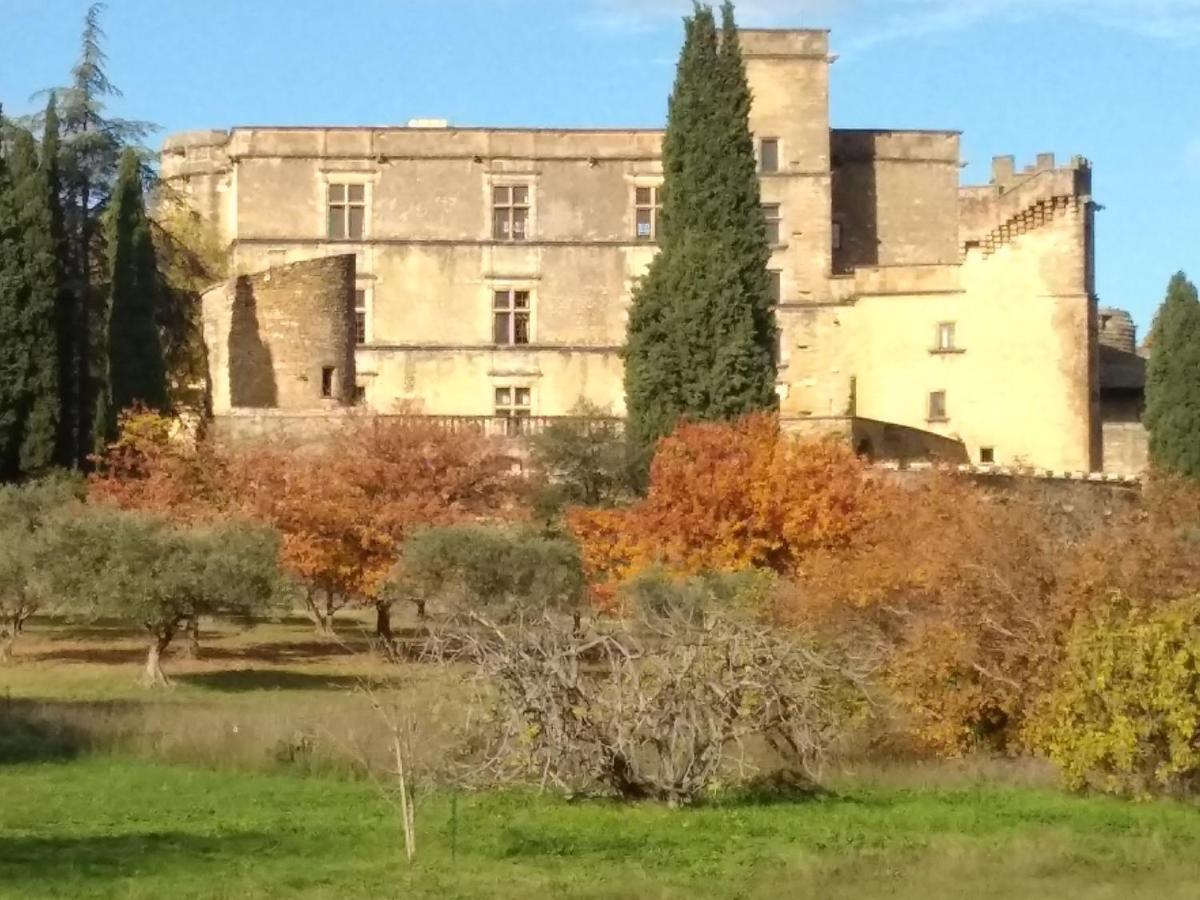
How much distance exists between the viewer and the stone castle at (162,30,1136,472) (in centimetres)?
5775

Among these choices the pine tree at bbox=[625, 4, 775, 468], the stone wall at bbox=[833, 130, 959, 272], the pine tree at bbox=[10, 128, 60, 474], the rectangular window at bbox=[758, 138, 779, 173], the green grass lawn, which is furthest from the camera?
the stone wall at bbox=[833, 130, 959, 272]

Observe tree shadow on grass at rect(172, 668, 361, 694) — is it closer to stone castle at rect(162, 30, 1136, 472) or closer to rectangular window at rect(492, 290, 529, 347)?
stone castle at rect(162, 30, 1136, 472)

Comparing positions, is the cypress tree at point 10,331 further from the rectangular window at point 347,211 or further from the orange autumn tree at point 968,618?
the orange autumn tree at point 968,618

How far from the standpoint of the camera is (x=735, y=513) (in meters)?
42.3

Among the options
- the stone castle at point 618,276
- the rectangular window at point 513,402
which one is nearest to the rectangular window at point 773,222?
the stone castle at point 618,276

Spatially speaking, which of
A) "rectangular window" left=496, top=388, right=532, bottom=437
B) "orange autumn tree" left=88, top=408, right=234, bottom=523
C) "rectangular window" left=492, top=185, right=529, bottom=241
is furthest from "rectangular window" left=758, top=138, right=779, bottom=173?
"orange autumn tree" left=88, top=408, right=234, bottom=523

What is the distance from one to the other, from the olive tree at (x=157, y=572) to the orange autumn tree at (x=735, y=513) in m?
7.11

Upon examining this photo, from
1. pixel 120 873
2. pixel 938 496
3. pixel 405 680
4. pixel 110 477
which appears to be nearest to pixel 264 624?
pixel 110 477

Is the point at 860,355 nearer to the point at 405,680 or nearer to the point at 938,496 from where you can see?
the point at 938,496

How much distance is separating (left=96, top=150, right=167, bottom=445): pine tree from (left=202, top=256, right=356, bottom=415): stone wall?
2144mm

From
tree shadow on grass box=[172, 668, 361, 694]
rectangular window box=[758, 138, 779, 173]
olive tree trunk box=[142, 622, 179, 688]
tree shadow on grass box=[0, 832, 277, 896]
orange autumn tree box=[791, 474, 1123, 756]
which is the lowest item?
tree shadow on grass box=[172, 668, 361, 694]

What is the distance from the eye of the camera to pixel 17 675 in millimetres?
37062

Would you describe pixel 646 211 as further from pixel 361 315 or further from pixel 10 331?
pixel 10 331

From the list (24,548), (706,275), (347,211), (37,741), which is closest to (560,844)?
(37,741)
